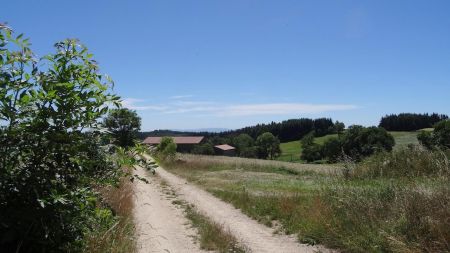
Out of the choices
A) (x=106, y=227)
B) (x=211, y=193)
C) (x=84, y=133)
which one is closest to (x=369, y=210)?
(x=106, y=227)

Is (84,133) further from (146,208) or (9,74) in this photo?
(146,208)

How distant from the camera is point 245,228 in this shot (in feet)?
34.8

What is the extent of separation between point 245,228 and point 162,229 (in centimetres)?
211

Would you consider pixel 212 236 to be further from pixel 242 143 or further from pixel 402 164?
pixel 242 143

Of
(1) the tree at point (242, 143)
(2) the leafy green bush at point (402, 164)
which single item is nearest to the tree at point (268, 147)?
(1) the tree at point (242, 143)

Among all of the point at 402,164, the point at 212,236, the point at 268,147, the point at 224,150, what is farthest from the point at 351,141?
the point at 212,236

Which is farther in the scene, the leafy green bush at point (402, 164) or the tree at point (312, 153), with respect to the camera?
the tree at point (312, 153)

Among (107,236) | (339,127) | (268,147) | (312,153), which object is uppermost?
(339,127)

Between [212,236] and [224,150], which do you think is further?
[224,150]

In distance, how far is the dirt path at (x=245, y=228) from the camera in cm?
870

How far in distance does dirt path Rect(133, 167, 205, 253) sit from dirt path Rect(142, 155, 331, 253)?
3.06ft

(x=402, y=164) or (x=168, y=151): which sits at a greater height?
(x=402, y=164)

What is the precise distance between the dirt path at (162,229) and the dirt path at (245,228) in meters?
0.93

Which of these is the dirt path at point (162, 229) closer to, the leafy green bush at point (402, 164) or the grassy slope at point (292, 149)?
the leafy green bush at point (402, 164)
